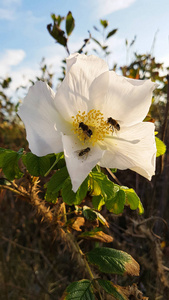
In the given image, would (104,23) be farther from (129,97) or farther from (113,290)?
(113,290)

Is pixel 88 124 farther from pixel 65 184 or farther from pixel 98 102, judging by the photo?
pixel 65 184

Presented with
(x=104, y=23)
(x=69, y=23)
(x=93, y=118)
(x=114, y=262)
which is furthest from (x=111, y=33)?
(x=114, y=262)

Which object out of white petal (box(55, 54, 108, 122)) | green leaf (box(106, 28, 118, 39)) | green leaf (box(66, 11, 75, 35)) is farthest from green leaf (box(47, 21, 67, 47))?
green leaf (box(106, 28, 118, 39))

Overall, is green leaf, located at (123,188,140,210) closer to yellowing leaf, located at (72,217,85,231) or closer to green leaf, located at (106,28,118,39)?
yellowing leaf, located at (72,217,85,231)

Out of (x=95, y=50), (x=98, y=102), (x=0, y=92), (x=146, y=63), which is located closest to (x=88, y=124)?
(x=98, y=102)

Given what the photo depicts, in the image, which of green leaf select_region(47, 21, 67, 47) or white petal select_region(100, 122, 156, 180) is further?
green leaf select_region(47, 21, 67, 47)

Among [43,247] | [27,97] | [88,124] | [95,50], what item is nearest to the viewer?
[27,97]

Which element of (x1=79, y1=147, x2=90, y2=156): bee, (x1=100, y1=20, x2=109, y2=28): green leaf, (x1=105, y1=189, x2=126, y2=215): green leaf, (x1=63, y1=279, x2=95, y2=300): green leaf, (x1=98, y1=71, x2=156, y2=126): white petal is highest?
(x1=100, y1=20, x2=109, y2=28): green leaf
